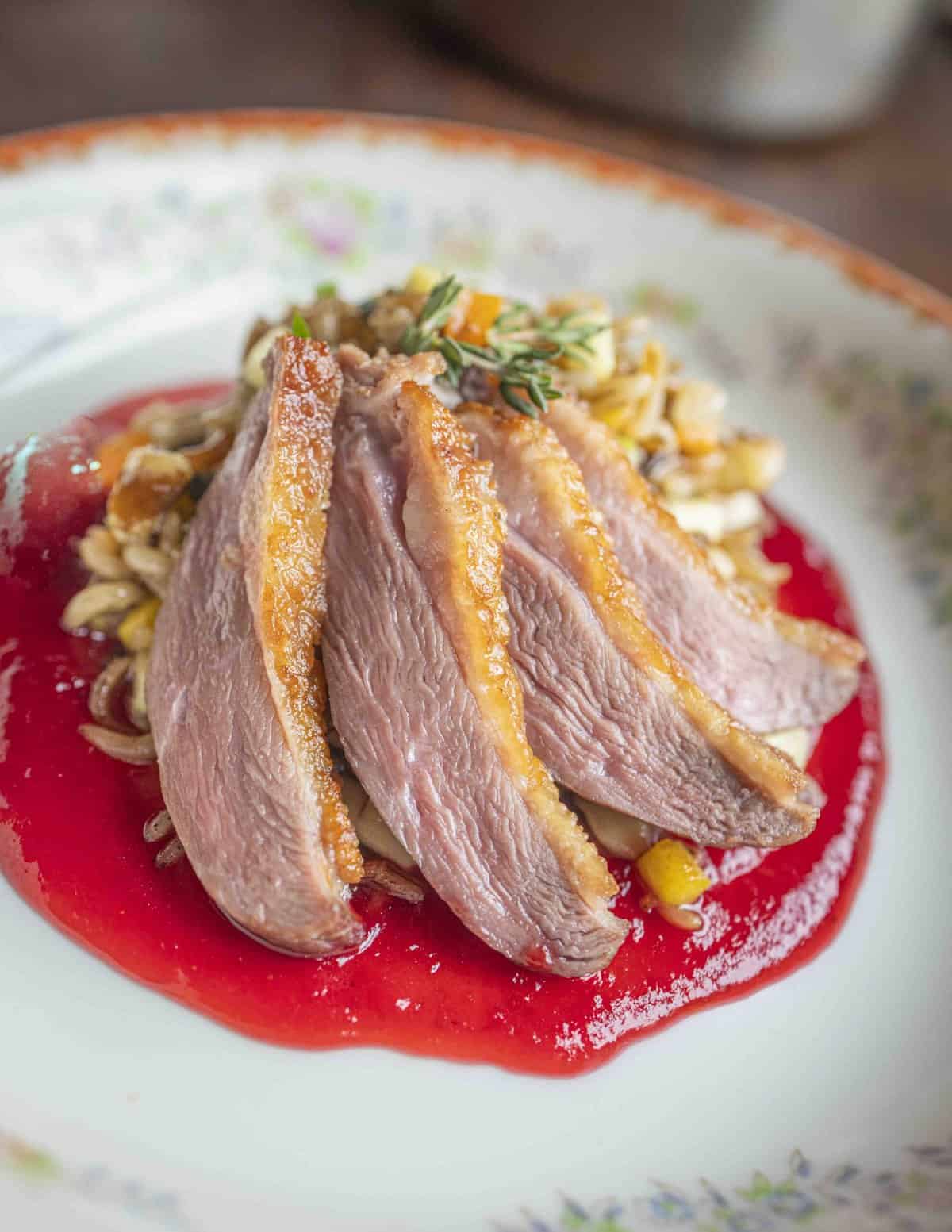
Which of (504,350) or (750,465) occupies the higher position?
(750,465)

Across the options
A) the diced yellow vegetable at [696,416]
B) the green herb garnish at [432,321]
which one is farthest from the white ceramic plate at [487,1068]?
the green herb garnish at [432,321]

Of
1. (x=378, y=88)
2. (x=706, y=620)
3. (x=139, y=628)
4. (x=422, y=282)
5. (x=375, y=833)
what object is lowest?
(x=375, y=833)

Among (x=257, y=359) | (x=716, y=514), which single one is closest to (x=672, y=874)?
(x=716, y=514)

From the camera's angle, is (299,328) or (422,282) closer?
(299,328)

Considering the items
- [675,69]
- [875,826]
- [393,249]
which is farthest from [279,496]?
[675,69]

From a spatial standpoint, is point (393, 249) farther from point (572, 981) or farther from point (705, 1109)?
point (705, 1109)

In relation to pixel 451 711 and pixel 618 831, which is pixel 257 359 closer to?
pixel 451 711

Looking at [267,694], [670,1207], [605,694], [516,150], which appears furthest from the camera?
[516,150]

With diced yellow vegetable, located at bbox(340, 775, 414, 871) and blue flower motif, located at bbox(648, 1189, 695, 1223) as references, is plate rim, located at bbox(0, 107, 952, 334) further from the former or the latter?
blue flower motif, located at bbox(648, 1189, 695, 1223)
